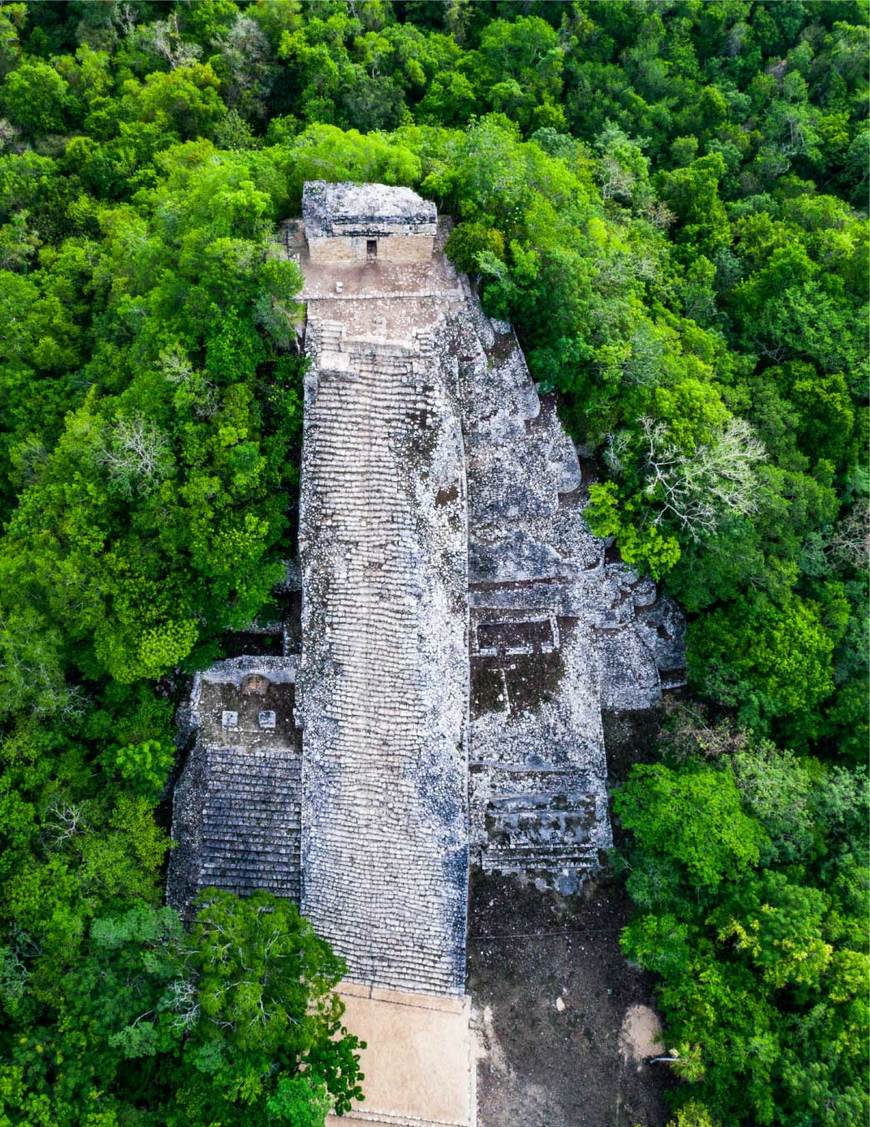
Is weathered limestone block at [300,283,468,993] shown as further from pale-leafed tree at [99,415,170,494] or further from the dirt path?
pale-leafed tree at [99,415,170,494]

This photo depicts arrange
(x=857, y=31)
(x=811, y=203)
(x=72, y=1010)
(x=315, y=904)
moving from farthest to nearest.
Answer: (x=857, y=31) → (x=811, y=203) → (x=315, y=904) → (x=72, y=1010)

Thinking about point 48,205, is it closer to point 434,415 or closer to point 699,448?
point 434,415

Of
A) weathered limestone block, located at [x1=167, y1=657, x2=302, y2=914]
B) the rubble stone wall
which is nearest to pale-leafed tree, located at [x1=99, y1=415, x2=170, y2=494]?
weathered limestone block, located at [x1=167, y1=657, x2=302, y2=914]

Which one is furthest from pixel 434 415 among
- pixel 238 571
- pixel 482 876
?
pixel 482 876

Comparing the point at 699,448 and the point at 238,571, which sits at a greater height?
the point at 699,448

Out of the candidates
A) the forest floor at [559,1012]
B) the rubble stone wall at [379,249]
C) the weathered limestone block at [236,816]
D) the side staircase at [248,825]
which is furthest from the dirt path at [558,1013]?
the rubble stone wall at [379,249]

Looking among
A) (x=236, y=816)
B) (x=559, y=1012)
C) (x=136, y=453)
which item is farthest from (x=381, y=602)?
(x=559, y=1012)
